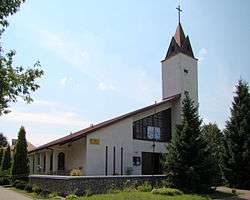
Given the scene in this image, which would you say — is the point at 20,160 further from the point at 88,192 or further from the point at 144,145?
the point at 88,192

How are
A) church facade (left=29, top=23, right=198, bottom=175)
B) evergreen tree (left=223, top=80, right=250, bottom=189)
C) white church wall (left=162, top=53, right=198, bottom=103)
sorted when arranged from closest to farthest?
1. evergreen tree (left=223, top=80, right=250, bottom=189)
2. church facade (left=29, top=23, right=198, bottom=175)
3. white church wall (left=162, top=53, right=198, bottom=103)

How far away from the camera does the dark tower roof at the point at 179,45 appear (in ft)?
122

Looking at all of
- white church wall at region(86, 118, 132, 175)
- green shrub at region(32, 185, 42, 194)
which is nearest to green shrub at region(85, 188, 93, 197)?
green shrub at region(32, 185, 42, 194)

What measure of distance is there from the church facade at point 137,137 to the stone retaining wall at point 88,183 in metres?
6.27

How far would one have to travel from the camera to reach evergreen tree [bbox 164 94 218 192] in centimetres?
2247

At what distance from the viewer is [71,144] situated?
33250mm

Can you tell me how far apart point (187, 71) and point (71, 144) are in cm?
1293

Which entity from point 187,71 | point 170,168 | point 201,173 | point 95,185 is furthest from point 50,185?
point 187,71

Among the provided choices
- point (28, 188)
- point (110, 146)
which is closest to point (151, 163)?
point (110, 146)

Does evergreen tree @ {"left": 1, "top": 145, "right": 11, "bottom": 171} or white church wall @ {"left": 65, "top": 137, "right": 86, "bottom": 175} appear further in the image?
evergreen tree @ {"left": 1, "top": 145, "right": 11, "bottom": 171}

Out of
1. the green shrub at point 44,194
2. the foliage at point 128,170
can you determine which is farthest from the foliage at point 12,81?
the foliage at point 128,170

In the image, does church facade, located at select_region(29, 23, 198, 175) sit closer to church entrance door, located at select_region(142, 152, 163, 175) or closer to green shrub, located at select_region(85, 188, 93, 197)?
church entrance door, located at select_region(142, 152, 163, 175)

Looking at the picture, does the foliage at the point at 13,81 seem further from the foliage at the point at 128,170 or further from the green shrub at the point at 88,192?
the foliage at the point at 128,170

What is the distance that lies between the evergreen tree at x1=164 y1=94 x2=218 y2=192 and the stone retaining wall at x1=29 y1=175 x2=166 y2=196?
188 centimetres
